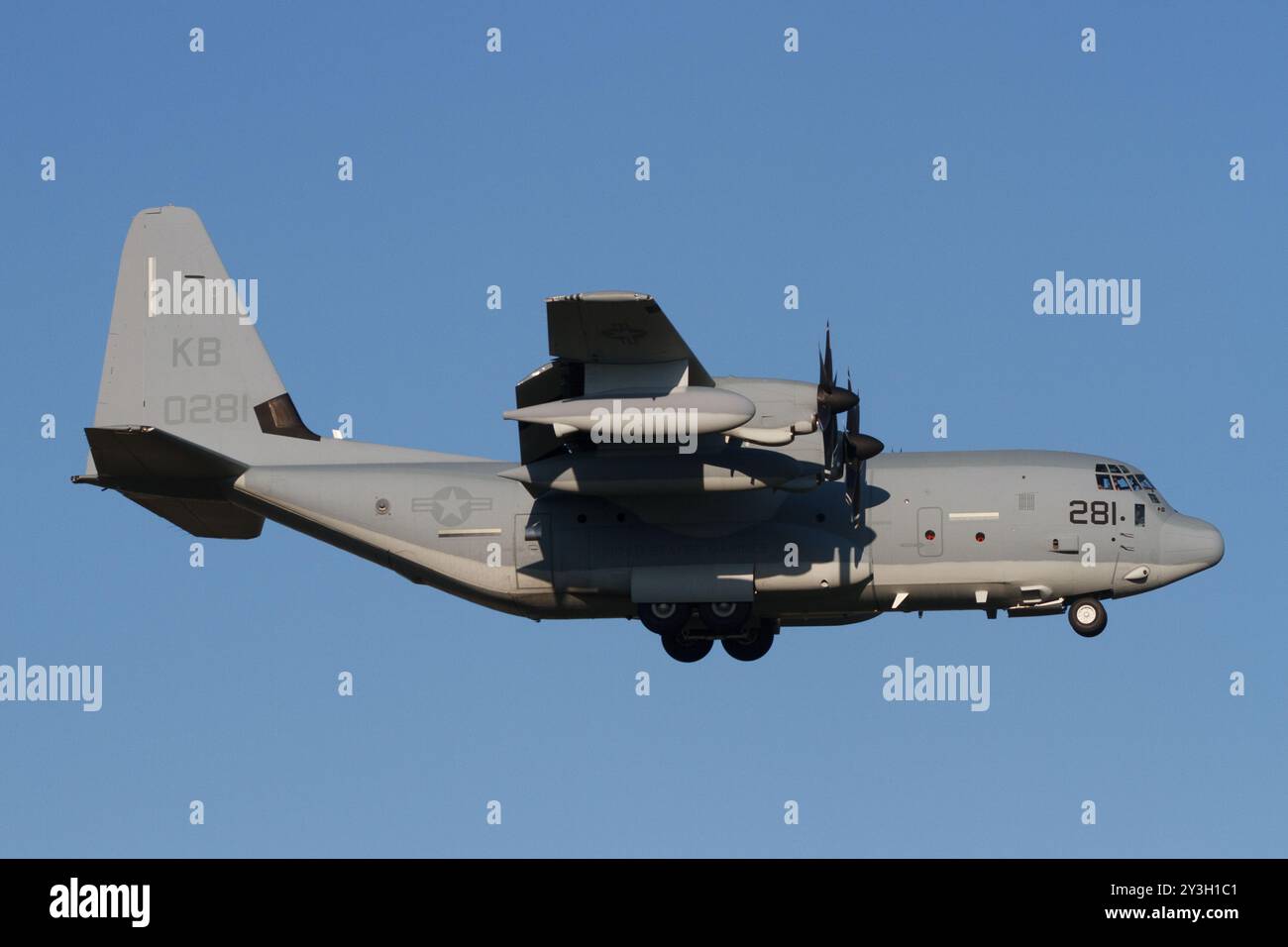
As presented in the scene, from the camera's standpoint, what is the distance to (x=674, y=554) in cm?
2966

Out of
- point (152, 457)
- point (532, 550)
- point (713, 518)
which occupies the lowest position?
point (532, 550)

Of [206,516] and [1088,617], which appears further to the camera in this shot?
[206,516]

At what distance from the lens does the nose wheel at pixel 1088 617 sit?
29641 millimetres

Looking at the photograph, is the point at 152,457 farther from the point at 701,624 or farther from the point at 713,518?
the point at 701,624

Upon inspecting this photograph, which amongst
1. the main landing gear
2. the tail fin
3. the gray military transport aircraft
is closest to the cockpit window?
the gray military transport aircraft

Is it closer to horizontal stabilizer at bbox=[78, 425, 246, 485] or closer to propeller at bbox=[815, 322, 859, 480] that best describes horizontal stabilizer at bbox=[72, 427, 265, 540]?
horizontal stabilizer at bbox=[78, 425, 246, 485]

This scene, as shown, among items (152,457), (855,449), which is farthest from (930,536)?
(152,457)

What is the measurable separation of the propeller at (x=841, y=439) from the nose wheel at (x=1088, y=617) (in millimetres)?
3601

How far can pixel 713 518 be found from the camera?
29.6 meters

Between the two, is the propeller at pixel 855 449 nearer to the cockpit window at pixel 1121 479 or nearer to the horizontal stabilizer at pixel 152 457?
the cockpit window at pixel 1121 479

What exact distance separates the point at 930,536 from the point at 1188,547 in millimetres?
3800

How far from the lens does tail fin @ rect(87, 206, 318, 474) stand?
1246 inches

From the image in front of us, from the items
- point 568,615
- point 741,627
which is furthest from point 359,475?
point 741,627
